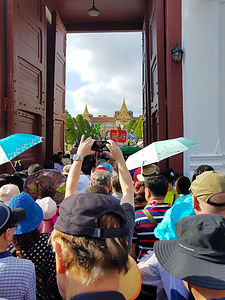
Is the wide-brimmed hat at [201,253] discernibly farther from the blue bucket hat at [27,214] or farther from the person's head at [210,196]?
the blue bucket hat at [27,214]

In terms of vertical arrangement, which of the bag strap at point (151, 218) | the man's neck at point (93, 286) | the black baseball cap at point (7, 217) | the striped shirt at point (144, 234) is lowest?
the striped shirt at point (144, 234)

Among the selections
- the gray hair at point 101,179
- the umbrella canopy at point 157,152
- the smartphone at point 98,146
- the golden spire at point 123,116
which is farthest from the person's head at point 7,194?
the golden spire at point 123,116

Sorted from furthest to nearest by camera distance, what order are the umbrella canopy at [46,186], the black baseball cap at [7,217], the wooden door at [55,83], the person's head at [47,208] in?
the wooden door at [55,83]
the umbrella canopy at [46,186]
the person's head at [47,208]
the black baseball cap at [7,217]

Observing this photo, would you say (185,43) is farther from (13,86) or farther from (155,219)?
(155,219)

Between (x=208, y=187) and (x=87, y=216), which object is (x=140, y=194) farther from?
(x=87, y=216)

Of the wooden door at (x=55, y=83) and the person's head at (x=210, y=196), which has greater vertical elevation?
the wooden door at (x=55, y=83)

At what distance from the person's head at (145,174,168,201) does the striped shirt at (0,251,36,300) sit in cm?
136

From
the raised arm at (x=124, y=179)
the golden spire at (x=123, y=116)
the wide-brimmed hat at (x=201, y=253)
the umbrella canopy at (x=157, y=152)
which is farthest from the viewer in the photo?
the golden spire at (x=123, y=116)

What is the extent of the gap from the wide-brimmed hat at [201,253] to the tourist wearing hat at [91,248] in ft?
1.16

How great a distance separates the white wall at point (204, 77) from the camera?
5555 mm

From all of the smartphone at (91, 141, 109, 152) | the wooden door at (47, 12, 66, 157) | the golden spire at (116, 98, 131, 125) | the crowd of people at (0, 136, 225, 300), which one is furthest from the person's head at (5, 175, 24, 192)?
the golden spire at (116, 98, 131, 125)

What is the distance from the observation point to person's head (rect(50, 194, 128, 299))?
92 cm

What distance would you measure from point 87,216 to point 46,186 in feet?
7.98

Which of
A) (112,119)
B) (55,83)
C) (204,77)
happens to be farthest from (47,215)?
(112,119)
